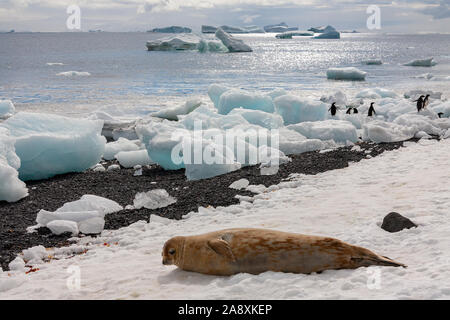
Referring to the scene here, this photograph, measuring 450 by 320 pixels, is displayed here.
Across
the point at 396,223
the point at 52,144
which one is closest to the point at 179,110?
the point at 52,144

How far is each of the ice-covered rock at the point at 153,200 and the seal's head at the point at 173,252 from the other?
8.53ft

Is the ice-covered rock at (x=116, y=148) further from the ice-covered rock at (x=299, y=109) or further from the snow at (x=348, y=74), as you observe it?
the snow at (x=348, y=74)

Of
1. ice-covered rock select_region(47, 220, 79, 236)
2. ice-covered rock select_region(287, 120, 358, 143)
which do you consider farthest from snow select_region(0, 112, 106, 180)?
ice-covered rock select_region(287, 120, 358, 143)

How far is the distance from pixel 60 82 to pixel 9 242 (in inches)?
1210

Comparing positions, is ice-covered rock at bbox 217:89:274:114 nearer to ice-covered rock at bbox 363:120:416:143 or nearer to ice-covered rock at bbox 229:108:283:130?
ice-covered rock at bbox 229:108:283:130

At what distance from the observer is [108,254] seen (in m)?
4.96

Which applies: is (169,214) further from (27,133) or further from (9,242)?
(27,133)

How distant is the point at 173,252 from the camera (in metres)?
4.06

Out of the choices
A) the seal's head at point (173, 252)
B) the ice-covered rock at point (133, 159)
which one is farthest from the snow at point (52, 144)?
the seal's head at point (173, 252)

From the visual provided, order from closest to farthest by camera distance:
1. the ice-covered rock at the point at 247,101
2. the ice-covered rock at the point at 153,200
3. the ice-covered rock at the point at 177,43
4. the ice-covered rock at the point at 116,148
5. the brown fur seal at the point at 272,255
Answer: the brown fur seal at the point at 272,255 → the ice-covered rock at the point at 153,200 → the ice-covered rock at the point at 116,148 → the ice-covered rock at the point at 247,101 → the ice-covered rock at the point at 177,43

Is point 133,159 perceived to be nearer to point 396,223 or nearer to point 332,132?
point 332,132

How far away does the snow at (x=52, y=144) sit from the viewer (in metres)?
8.69

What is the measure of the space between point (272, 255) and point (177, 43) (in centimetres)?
7532

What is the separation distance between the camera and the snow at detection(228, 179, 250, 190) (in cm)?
724
